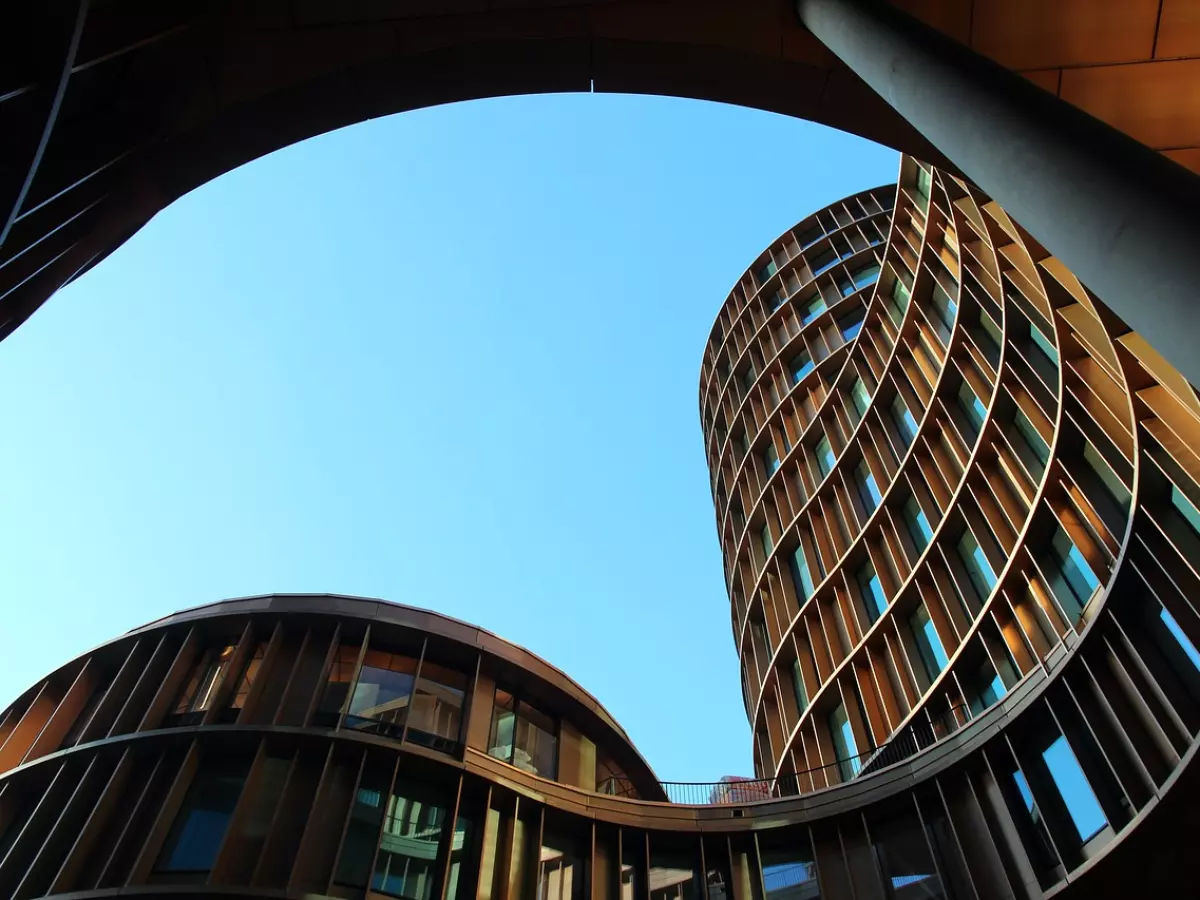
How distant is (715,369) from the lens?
1853 inches

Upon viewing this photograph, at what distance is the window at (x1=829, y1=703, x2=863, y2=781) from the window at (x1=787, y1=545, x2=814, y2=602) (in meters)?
5.03

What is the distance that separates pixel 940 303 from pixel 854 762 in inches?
603

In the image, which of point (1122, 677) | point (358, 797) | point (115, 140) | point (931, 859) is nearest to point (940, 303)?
point (1122, 677)

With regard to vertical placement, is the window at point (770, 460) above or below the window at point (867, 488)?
above

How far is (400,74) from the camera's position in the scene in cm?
930

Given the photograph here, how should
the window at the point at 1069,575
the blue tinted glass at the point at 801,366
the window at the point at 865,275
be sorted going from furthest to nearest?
the window at the point at 865,275 < the blue tinted glass at the point at 801,366 < the window at the point at 1069,575

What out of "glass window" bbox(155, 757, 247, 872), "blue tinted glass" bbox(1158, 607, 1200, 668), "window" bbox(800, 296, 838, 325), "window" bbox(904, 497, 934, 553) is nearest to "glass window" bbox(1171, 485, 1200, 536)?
"blue tinted glass" bbox(1158, 607, 1200, 668)

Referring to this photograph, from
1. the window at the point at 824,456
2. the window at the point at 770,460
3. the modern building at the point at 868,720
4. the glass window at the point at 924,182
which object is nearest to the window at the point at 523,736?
the modern building at the point at 868,720

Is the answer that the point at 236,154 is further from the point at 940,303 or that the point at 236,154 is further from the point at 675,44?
the point at 940,303

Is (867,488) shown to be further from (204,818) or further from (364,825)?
(204,818)

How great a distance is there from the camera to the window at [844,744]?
79.2 feet

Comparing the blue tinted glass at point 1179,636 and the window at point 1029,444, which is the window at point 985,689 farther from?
the blue tinted glass at point 1179,636

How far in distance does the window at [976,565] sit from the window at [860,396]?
352 inches

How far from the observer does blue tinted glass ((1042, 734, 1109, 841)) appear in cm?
1502
